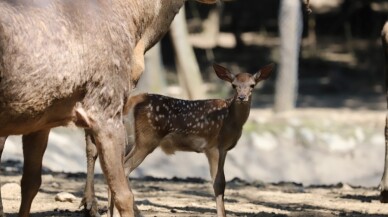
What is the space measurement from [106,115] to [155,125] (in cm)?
272

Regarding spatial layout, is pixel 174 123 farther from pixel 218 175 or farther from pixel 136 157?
pixel 218 175

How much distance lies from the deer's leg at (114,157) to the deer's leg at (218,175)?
1936 millimetres

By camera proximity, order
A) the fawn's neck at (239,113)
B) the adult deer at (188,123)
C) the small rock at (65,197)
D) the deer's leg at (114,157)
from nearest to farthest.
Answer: the deer's leg at (114,157) → the adult deer at (188,123) → the fawn's neck at (239,113) → the small rock at (65,197)

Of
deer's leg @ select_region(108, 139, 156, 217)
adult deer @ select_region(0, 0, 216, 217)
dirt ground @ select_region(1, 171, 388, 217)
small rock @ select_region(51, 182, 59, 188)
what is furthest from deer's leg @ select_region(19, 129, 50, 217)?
small rock @ select_region(51, 182, 59, 188)

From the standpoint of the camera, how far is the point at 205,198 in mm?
10000

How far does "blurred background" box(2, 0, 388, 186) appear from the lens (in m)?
15.1

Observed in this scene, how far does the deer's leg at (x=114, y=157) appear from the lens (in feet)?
21.0

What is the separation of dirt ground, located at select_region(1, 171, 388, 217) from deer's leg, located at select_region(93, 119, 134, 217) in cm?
209

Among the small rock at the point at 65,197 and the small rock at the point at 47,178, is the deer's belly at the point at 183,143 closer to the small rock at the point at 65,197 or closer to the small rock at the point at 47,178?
the small rock at the point at 65,197

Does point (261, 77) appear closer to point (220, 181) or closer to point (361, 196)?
point (220, 181)

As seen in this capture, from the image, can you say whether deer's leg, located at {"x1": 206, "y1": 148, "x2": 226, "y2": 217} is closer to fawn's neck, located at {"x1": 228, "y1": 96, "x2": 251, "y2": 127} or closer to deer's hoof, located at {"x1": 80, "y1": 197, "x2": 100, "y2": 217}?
fawn's neck, located at {"x1": 228, "y1": 96, "x2": 251, "y2": 127}

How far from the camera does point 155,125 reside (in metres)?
9.09

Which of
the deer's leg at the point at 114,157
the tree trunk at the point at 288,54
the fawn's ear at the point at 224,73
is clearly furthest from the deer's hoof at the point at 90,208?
the tree trunk at the point at 288,54

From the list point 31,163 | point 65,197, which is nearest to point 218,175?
point 65,197
